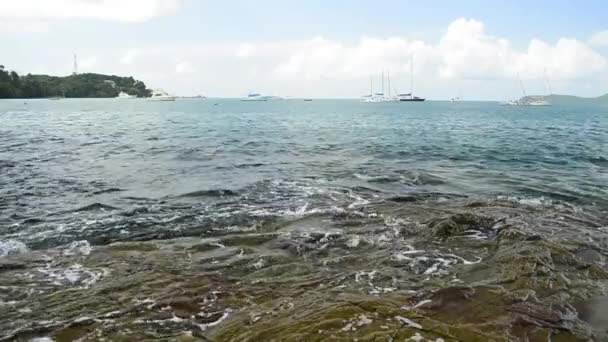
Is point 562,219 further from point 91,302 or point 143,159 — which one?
point 143,159

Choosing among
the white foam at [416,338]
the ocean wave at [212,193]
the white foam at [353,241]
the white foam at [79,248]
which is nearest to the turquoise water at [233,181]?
the ocean wave at [212,193]

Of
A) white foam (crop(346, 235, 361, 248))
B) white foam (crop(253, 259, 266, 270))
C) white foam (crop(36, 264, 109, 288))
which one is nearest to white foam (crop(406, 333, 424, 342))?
white foam (crop(253, 259, 266, 270))

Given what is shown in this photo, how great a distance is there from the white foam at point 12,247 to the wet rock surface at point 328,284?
0.41m

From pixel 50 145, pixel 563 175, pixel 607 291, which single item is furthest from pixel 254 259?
pixel 50 145

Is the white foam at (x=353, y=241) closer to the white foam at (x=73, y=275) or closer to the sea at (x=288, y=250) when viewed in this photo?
the sea at (x=288, y=250)

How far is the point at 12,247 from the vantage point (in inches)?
412

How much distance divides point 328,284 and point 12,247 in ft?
24.3

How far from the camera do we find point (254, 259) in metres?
9.73

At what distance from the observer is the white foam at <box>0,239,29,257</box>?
33.3ft

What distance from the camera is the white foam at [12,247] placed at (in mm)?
10148

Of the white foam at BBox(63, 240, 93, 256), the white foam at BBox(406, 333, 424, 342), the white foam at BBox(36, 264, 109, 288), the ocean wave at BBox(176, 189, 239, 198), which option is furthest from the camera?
the ocean wave at BBox(176, 189, 239, 198)

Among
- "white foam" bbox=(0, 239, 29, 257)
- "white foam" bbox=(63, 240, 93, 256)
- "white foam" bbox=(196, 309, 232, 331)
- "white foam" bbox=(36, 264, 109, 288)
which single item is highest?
"white foam" bbox=(0, 239, 29, 257)

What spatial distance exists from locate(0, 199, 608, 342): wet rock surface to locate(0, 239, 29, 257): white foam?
406 millimetres

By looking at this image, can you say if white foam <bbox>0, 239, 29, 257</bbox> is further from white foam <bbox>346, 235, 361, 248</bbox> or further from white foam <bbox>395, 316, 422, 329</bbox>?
white foam <bbox>395, 316, 422, 329</bbox>
